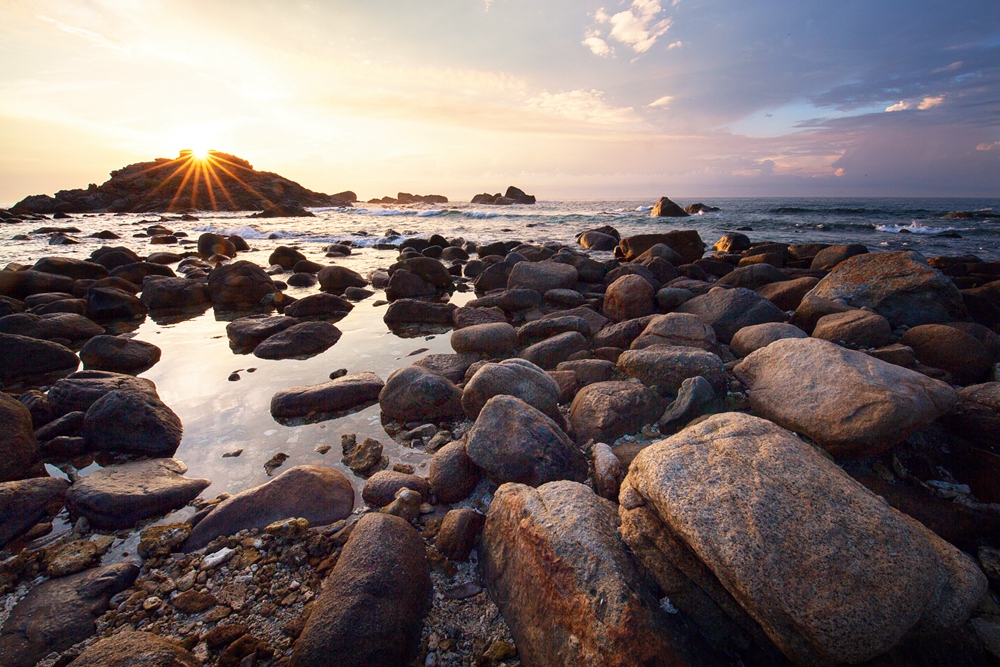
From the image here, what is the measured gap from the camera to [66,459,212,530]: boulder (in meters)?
2.67

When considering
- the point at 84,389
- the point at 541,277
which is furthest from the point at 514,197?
the point at 84,389

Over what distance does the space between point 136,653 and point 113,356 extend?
193 inches

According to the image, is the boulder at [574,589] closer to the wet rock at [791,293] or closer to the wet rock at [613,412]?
the wet rock at [613,412]

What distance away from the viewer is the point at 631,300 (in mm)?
6531

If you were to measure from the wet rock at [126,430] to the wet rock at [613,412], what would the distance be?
3.49 metres

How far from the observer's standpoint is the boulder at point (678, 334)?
188 inches

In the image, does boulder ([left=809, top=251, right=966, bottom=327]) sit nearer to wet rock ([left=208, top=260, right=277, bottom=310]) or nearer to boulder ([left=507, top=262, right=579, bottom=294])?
boulder ([left=507, top=262, right=579, bottom=294])

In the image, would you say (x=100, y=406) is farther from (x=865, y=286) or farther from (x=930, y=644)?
(x=865, y=286)

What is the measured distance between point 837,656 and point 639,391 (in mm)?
2173

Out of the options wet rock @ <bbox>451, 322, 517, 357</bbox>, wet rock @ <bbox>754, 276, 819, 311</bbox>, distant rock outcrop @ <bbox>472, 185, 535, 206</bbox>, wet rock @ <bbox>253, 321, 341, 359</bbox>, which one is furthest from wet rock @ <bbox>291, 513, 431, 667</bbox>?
distant rock outcrop @ <bbox>472, 185, 535, 206</bbox>

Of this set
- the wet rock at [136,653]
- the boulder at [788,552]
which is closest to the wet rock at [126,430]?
the wet rock at [136,653]

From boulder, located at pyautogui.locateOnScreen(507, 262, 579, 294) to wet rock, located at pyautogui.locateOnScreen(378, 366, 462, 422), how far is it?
4732 millimetres

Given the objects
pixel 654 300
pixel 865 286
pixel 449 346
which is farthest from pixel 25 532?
pixel 865 286

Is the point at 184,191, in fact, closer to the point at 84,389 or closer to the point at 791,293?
the point at 84,389
